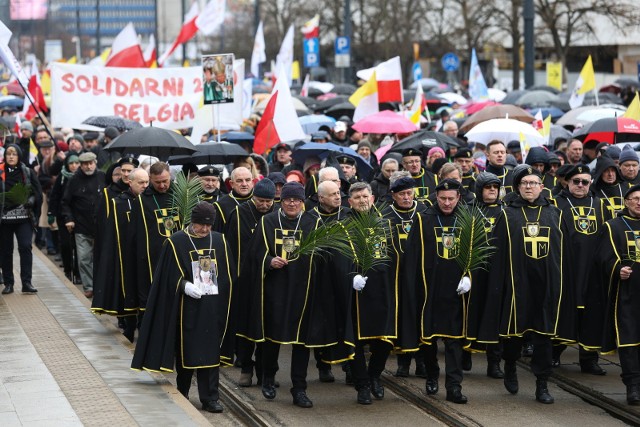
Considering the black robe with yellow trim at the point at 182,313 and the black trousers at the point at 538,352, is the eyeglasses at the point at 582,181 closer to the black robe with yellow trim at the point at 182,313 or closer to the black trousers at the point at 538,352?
the black trousers at the point at 538,352

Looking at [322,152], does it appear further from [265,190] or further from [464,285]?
[464,285]

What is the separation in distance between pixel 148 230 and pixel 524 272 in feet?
12.2

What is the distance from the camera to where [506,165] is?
50.2 ft

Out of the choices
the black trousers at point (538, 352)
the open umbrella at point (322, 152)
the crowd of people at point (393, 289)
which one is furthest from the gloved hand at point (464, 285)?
the open umbrella at point (322, 152)

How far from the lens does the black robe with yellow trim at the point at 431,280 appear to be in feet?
37.2

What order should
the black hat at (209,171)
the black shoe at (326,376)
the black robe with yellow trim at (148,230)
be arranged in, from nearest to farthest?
1. the black shoe at (326,376)
2. the black robe with yellow trim at (148,230)
3. the black hat at (209,171)

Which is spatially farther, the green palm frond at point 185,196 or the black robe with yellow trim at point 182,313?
the green palm frond at point 185,196

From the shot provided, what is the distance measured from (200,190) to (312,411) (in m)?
2.90

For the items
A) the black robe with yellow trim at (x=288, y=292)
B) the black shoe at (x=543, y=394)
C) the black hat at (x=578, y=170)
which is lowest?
the black shoe at (x=543, y=394)

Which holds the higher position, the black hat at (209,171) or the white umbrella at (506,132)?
the white umbrella at (506,132)

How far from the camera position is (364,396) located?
36.5ft

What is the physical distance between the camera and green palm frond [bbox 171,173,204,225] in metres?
12.4

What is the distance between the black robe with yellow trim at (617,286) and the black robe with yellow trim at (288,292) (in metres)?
2.36

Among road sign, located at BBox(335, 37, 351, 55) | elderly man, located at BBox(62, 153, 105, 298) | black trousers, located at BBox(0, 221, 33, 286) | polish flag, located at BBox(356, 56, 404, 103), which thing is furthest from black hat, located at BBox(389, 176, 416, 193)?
road sign, located at BBox(335, 37, 351, 55)
